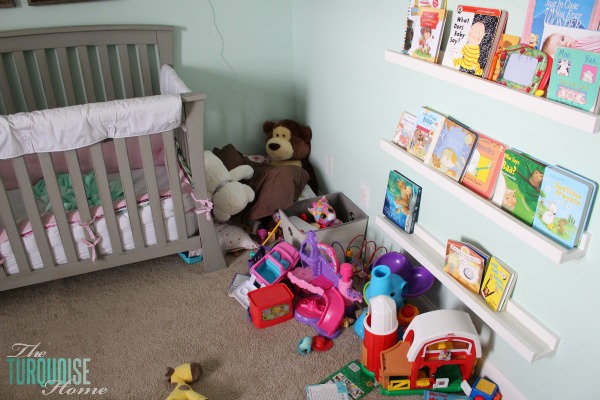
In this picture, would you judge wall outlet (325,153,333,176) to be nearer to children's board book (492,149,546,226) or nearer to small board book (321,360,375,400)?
small board book (321,360,375,400)

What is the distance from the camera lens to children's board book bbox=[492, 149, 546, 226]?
49.1 inches

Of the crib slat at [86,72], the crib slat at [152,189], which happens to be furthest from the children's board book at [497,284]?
the crib slat at [86,72]

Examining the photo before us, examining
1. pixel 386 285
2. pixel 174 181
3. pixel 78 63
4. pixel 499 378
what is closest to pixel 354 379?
pixel 386 285

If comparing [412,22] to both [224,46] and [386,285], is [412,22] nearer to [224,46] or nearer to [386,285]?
[386,285]

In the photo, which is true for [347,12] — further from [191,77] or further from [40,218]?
[40,218]

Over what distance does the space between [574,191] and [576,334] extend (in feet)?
1.27

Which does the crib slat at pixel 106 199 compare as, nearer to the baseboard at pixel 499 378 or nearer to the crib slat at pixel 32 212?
the crib slat at pixel 32 212

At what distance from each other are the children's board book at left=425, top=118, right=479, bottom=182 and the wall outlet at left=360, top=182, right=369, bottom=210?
617mm

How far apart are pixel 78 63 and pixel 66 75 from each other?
9cm

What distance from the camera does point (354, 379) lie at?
5.53ft

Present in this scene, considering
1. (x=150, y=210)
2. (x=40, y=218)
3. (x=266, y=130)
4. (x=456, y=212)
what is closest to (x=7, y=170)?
(x=40, y=218)

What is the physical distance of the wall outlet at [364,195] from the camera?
217 centimetres

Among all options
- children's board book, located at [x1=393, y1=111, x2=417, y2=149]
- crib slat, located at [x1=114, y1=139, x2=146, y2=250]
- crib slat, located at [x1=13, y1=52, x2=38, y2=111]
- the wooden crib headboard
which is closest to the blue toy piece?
children's board book, located at [x1=393, y1=111, x2=417, y2=149]

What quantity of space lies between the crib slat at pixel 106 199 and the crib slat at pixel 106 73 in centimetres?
70
